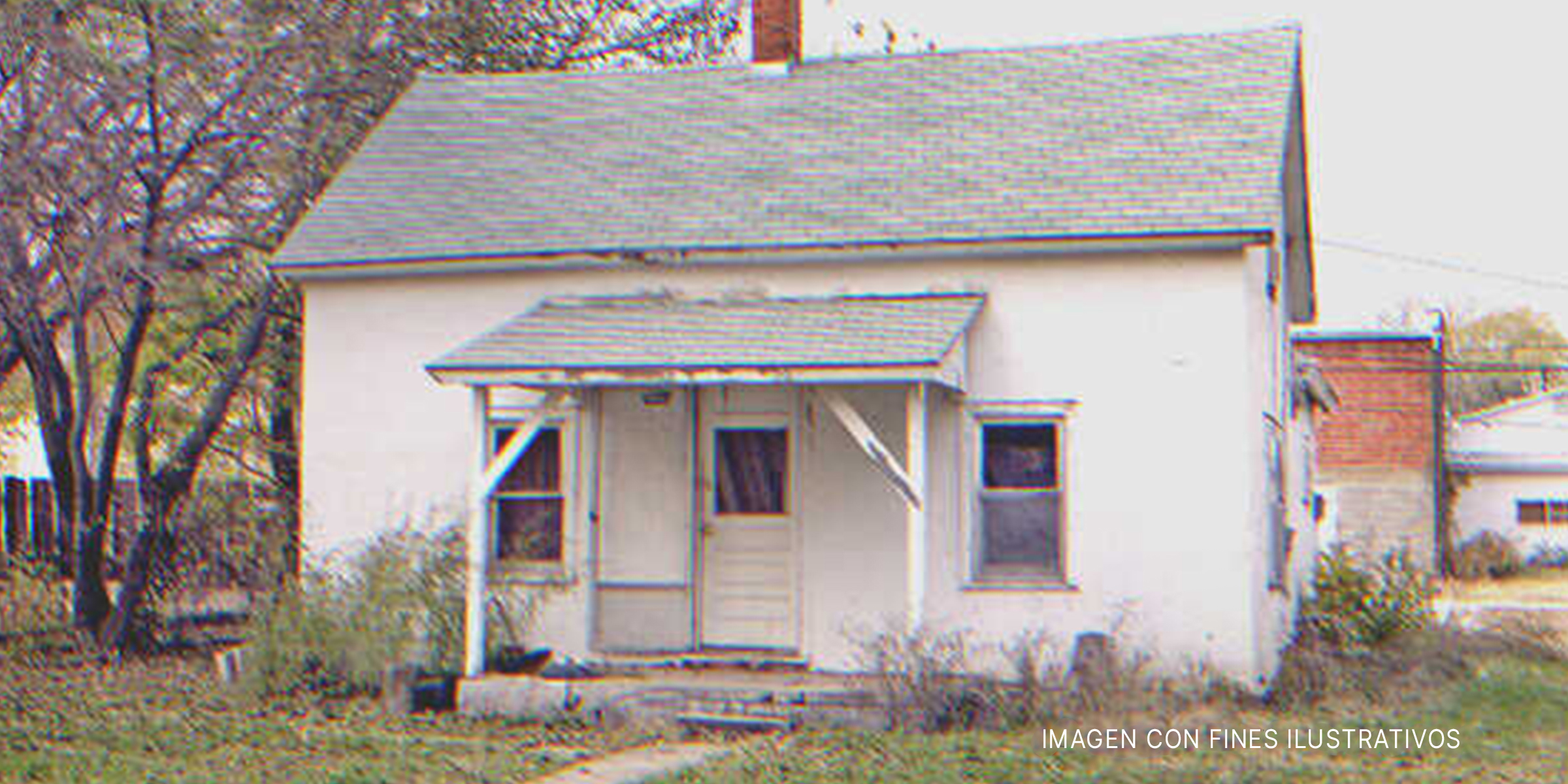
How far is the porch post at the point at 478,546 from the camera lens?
44.3ft

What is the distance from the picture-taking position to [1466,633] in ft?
60.2

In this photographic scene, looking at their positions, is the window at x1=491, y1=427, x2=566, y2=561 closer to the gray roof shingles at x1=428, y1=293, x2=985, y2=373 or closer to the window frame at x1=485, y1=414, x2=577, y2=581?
the window frame at x1=485, y1=414, x2=577, y2=581

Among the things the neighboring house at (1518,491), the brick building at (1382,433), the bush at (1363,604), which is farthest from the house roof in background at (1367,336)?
the bush at (1363,604)

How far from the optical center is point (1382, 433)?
33.6m

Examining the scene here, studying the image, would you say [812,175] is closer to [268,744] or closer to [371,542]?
[371,542]

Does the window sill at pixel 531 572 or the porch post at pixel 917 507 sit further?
the window sill at pixel 531 572

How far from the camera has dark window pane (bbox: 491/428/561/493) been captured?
15156 mm

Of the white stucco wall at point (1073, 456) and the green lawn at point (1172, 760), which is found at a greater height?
the white stucco wall at point (1073, 456)

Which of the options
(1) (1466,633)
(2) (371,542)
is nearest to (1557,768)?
(1) (1466,633)

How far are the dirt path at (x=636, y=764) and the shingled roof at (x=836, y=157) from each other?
4.60 meters

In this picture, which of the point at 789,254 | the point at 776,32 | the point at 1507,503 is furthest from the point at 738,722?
the point at 1507,503

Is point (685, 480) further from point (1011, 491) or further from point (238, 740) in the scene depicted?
point (238, 740)

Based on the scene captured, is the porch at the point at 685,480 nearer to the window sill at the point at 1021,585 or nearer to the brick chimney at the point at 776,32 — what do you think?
the window sill at the point at 1021,585

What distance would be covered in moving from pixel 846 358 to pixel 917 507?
1227mm
